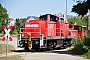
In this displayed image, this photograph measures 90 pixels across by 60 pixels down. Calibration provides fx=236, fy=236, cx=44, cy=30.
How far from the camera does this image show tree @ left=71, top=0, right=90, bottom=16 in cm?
1977

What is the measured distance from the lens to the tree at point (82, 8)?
64.8 feet

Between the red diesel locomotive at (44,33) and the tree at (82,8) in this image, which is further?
the red diesel locomotive at (44,33)

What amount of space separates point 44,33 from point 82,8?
235 inches

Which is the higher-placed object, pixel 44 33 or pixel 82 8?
pixel 82 8

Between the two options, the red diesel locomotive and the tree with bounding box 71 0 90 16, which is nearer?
the tree with bounding box 71 0 90 16

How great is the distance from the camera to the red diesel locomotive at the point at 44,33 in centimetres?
2292

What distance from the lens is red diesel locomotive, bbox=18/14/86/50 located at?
22.9 meters

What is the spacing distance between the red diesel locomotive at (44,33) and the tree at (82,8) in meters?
4.32

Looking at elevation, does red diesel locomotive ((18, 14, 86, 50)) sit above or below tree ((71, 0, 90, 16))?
below

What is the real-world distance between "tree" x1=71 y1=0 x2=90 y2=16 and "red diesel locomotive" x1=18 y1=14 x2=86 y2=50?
4.32 metres

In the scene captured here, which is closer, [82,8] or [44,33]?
[82,8]

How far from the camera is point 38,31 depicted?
78.6 feet

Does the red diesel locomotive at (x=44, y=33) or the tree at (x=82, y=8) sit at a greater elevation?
the tree at (x=82, y=8)

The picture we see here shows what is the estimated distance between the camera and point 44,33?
2442 centimetres
